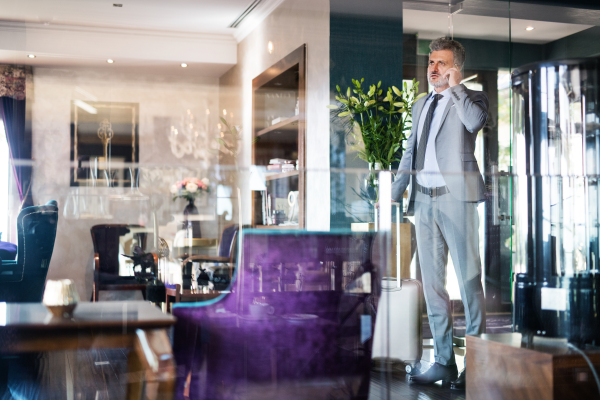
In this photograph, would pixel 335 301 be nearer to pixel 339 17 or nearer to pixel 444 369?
pixel 444 369

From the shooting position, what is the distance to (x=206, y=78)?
4941 millimetres

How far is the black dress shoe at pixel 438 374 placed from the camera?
1.74 meters

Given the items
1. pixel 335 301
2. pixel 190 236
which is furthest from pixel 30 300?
pixel 335 301

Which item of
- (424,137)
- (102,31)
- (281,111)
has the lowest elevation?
(424,137)

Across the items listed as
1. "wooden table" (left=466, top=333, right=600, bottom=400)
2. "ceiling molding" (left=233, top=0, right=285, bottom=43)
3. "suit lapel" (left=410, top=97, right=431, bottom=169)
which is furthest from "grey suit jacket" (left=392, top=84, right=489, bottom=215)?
"ceiling molding" (left=233, top=0, right=285, bottom=43)

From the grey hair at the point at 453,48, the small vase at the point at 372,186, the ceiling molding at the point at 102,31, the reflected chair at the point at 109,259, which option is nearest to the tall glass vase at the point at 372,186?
the small vase at the point at 372,186

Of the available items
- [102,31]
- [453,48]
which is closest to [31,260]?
[453,48]

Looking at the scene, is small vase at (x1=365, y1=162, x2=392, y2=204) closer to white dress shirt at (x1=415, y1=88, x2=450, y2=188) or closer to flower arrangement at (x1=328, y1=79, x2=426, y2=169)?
white dress shirt at (x1=415, y1=88, x2=450, y2=188)

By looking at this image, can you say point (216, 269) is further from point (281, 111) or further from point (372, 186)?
point (281, 111)

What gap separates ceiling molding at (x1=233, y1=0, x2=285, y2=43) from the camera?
4059 millimetres

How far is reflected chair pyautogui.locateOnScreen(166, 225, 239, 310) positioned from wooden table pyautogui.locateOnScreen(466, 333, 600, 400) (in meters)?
0.75

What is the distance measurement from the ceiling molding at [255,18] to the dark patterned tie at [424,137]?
2.19m

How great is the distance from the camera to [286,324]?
1515 millimetres

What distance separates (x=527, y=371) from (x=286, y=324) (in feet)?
2.13
